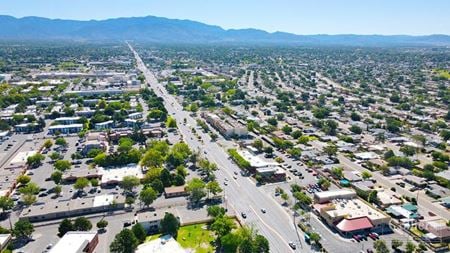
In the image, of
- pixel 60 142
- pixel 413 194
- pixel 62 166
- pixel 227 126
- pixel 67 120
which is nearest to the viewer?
pixel 413 194

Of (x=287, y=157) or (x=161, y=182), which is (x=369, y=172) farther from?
(x=161, y=182)

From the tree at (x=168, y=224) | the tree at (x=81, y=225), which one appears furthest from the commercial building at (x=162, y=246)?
the tree at (x=81, y=225)

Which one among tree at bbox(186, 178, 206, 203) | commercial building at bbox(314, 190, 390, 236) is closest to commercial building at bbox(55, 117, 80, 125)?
tree at bbox(186, 178, 206, 203)

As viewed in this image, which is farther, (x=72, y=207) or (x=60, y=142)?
(x=60, y=142)

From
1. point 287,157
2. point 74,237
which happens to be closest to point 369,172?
point 287,157

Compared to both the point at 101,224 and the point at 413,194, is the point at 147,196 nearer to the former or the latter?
the point at 101,224

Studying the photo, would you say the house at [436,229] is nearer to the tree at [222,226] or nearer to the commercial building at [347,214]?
the commercial building at [347,214]

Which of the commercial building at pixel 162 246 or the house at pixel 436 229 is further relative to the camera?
the house at pixel 436 229

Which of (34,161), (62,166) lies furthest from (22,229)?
(34,161)
